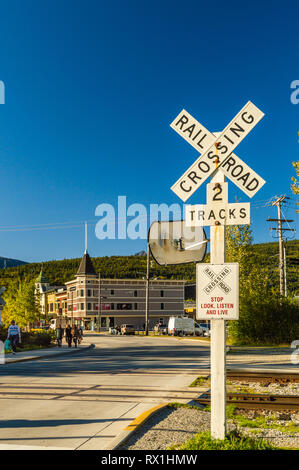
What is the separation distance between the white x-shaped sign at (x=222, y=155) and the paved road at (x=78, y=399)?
374 centimetres

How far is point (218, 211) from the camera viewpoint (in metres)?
6.34

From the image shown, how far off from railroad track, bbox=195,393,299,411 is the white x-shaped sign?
6.25 m

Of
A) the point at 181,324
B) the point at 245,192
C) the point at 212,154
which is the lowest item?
the point at 181,324

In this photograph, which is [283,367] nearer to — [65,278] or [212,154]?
[212,154]

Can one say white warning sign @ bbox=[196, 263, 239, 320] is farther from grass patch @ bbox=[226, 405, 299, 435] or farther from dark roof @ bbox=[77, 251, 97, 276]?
dark roof @ bbox=[77, 251, 97, 276]

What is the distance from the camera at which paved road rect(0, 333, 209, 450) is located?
24.2 ft

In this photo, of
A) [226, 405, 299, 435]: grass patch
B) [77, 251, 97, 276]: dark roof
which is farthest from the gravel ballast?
[77, 251, 97, 276]: dark roof

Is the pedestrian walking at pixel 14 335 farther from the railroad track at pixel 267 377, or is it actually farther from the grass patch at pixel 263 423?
the grass patch at pixel 263 423

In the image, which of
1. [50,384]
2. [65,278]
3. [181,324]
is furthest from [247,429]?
[65,278]

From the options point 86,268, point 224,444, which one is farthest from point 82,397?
point 86,268

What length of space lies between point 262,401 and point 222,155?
6.93 m

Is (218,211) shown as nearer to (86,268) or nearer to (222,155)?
(222,155)
